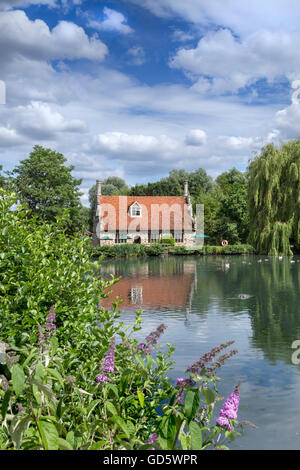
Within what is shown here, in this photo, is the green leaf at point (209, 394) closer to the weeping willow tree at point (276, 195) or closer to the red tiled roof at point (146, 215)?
the weeping willow tree at point (276, 195)

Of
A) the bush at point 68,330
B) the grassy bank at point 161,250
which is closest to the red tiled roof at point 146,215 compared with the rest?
the grassy bank at point 161,250

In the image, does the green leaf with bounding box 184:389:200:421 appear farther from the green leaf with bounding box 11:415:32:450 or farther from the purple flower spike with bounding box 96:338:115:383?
Result: the green leaf with bounding box 11:415:32:450

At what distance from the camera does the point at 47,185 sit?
2090 inches

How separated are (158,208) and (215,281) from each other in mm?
38859

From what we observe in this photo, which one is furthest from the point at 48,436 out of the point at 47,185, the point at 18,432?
the point at 47,185

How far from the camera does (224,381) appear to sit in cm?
887

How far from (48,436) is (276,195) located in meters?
40.7

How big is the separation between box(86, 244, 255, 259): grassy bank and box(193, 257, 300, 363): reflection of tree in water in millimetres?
19149

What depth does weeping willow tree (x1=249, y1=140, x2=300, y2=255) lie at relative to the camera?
40562mm

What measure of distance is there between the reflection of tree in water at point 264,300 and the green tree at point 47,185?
24098 mm

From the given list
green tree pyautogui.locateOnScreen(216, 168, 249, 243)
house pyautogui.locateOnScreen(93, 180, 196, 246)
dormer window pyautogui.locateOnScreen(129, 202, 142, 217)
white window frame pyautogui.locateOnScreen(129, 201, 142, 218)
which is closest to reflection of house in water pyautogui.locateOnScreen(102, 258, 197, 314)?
green tree pyautogui.locateOnScreen(216, 168, 249, 243)

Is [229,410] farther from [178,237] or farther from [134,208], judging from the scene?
[134,208]

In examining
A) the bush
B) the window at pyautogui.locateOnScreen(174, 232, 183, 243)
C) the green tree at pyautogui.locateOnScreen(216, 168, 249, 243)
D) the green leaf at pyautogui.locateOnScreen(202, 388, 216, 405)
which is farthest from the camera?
the window at pyautogui.locateOnScreen(174, 232, 183, 243)
